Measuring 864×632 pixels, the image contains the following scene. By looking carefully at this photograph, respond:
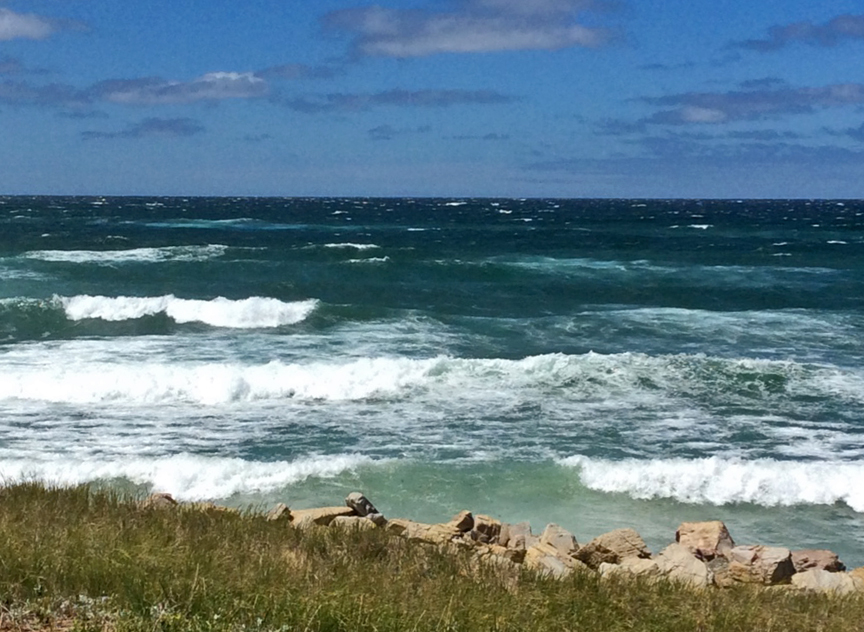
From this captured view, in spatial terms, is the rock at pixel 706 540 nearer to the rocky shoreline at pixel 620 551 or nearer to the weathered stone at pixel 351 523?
the rocky shoreline at pixel 620 551

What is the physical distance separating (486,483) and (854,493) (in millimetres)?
5093

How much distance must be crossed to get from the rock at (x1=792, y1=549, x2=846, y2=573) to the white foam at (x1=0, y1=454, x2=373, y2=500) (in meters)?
6.10

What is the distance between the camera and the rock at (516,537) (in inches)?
360

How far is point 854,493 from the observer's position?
11.9 m

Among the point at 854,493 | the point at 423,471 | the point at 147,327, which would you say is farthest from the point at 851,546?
the point at 147,327

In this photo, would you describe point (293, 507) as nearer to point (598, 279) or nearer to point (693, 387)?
point (693, 387)

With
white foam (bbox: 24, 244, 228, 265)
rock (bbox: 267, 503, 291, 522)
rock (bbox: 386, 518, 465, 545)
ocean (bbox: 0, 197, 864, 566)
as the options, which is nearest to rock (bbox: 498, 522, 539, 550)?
rock (bbox: 386, 518, 465, 545)

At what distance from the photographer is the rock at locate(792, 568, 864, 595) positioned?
24.7 ft

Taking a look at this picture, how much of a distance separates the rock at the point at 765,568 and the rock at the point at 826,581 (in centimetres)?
12

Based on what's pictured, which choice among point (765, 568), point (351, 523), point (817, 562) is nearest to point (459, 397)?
point (817, 562)

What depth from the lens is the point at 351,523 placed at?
8.11 m

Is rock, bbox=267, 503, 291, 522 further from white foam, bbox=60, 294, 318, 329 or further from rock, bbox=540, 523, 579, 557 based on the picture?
white foam, bbox=60, 294, 318, 329

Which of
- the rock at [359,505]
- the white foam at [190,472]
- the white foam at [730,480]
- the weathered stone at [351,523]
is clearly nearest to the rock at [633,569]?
the weathered stone at [351,523]

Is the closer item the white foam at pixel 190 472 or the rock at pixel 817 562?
the rock at pixel 817 562
